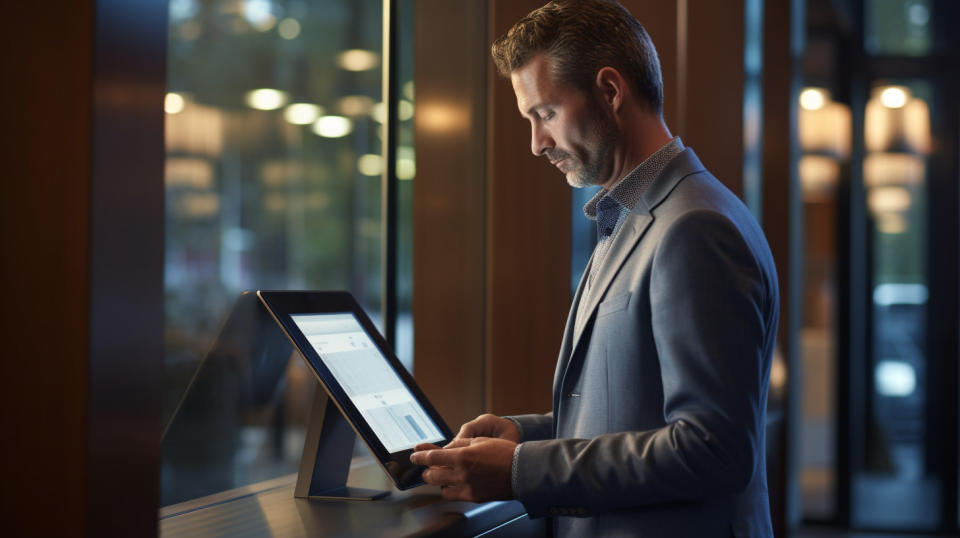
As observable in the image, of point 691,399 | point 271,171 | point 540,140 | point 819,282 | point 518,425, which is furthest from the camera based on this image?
point 271,171

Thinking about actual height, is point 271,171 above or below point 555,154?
above

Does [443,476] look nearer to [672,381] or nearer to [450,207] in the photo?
[672,381]

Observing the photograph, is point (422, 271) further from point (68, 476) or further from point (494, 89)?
point (68, 476)

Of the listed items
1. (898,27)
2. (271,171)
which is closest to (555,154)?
(271,171)

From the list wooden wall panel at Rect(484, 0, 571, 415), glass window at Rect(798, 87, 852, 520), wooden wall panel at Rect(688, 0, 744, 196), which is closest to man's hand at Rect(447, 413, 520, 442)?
wooden wall panel at Rect(484, 0, 571, 415)

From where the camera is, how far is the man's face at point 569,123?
1492 millimetres

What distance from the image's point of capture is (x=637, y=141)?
1492 millimetres

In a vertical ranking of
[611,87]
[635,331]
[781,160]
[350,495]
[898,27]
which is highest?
[898,27]

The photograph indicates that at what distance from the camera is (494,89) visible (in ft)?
8.32

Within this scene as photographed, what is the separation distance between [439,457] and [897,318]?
18.0 feet

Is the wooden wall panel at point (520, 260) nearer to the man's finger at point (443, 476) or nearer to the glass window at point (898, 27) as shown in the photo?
the man's finger at point (443, 476)

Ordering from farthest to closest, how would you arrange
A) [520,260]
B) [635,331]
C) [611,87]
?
[520,260]
[611,87]
[635,331]

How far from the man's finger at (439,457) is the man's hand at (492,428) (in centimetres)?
19

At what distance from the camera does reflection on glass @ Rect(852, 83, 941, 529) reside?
19.9 feet
